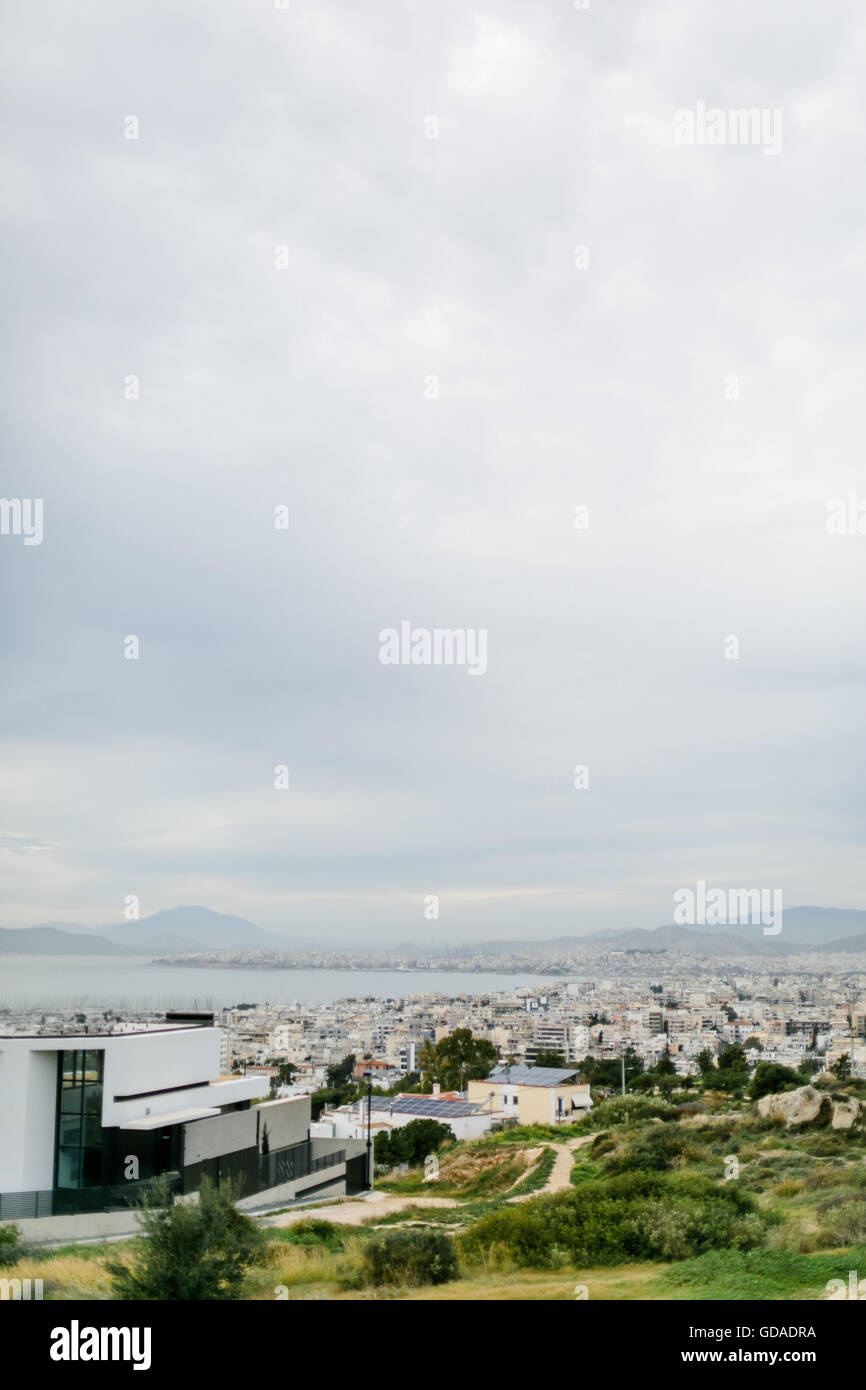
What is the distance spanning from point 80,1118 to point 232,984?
1.76 metres

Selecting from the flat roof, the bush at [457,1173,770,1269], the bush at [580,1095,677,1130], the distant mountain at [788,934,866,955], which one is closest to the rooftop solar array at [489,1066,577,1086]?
the bush at [580,1095,677,1130]

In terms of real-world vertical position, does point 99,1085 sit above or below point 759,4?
below

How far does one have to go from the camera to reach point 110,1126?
22.1 feet

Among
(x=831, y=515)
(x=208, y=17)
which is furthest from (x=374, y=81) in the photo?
(x=831, y=515)

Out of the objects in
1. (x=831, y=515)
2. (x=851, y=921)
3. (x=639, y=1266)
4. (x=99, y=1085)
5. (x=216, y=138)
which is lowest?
(x=639, y=1266)

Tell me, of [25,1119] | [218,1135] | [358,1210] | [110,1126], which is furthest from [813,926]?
[25,1119]

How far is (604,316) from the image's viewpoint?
23.7 ft

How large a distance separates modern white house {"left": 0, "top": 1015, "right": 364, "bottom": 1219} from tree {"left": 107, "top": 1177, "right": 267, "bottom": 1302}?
158cm

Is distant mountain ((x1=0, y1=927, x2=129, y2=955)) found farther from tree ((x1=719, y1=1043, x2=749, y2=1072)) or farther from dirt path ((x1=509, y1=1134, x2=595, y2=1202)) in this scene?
tree ((x1=719, y1=1043, x2=749, y2=1072))

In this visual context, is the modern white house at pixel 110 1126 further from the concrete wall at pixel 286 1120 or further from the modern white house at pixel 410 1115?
the modern white house at pixel 410 1115

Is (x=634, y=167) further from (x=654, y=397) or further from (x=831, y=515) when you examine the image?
(x=831, y=515)
